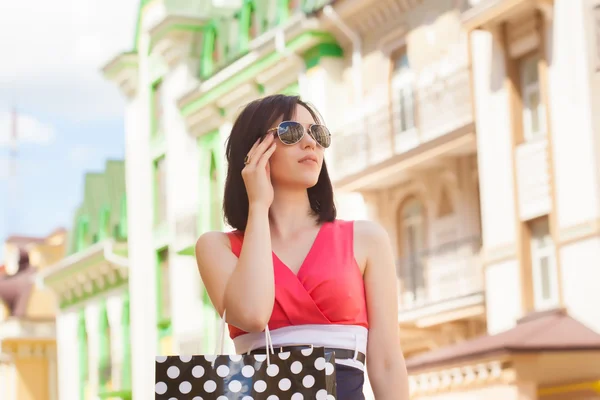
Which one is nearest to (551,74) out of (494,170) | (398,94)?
(494,170)

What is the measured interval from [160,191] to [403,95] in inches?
555

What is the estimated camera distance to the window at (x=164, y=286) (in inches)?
1480

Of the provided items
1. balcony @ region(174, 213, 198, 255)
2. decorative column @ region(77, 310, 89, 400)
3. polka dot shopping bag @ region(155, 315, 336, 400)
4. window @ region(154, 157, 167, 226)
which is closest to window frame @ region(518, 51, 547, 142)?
balcony @ region(174, 213, 198, 255)

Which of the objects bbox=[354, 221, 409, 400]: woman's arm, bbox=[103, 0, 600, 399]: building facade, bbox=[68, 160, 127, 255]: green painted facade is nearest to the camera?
bbox=[354, 221, 409, 400]: woman's arm

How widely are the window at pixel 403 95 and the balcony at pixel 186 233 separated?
990cm

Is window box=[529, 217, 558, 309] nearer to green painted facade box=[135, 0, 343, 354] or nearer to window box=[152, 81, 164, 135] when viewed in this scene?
green painted facade box=[135, 0, 343, 354]

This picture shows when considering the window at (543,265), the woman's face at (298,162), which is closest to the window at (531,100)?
the window at (543,265)

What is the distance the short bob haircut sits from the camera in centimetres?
421

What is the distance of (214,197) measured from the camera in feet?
114

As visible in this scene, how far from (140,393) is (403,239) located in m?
14.7

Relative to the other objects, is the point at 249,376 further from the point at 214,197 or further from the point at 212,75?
the point at 214,197

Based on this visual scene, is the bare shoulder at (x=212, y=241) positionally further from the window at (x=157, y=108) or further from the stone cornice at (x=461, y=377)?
the window at (x=157, y=108)

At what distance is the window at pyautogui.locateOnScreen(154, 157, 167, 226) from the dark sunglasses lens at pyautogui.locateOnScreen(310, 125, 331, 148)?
3359 centimetres

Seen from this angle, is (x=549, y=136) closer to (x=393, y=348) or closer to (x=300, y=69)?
(x=300, y=69)
